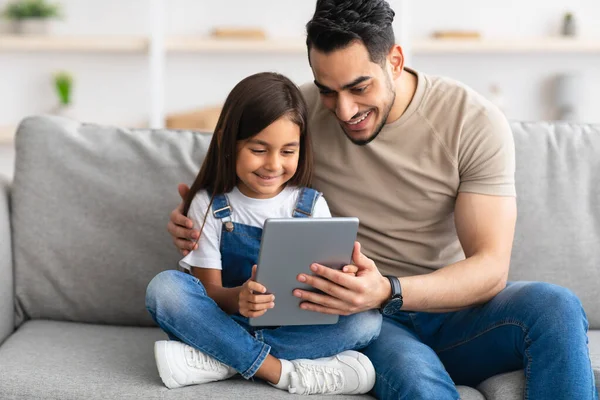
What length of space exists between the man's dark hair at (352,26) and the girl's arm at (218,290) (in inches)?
22.6

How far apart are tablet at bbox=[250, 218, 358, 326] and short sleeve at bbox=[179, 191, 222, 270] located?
213mm

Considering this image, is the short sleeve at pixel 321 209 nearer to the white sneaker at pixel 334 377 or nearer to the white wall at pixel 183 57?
the white sneaker at pixel 334 377

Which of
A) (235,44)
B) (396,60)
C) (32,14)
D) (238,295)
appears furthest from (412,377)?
(32,14)

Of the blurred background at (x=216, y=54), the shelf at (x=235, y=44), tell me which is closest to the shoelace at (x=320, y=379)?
the blurred background at (x=216, y=54)

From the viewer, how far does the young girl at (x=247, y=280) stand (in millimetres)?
1641

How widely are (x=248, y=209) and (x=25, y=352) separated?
59cm

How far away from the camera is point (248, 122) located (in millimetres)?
1763

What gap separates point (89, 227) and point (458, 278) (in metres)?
0.95

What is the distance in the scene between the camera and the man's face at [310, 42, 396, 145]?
6.05ft

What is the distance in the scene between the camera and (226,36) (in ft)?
14.8

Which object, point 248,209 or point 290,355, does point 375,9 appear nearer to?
point 248,209

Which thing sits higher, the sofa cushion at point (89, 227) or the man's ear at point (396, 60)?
the man's ear at point (396, 60)

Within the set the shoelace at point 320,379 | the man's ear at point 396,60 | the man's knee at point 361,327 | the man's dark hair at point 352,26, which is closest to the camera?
the shoelace at point 320,379

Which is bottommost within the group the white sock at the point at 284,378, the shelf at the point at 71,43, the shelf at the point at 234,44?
the white sock at the point at 284,378
